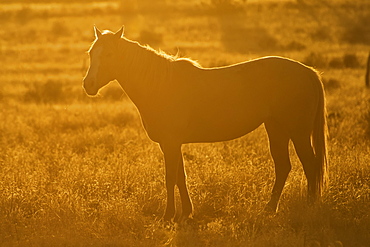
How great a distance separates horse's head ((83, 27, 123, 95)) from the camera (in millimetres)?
6691

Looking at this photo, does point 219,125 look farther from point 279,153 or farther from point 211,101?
point 279,153

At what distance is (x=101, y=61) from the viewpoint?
6.77 meters

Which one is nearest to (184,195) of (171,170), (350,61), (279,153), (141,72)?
(171,170)

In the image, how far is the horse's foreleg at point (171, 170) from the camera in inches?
273

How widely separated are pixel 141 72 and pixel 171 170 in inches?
43.6

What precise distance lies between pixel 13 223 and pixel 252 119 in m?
2.76

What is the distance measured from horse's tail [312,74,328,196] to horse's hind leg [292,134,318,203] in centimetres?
4

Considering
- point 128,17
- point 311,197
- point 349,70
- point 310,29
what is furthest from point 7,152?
point 128,17

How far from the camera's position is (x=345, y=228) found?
6.58m

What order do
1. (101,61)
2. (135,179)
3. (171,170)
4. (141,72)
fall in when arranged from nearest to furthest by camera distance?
(101,61), (171,170), (141,72), (135,179)

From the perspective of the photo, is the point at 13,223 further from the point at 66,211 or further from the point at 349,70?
the point at 349,70

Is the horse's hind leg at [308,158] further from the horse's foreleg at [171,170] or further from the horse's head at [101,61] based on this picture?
the horse's head at [101,61]

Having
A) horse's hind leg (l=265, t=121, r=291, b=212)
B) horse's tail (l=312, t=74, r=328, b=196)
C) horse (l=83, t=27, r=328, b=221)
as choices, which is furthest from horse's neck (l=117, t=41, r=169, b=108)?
horse's tail (l=312, t=74, r=328, b=196)

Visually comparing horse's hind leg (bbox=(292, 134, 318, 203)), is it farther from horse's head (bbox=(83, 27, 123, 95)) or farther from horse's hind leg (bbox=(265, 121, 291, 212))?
horse's head (bbox=(83, 27, 123, 95))
